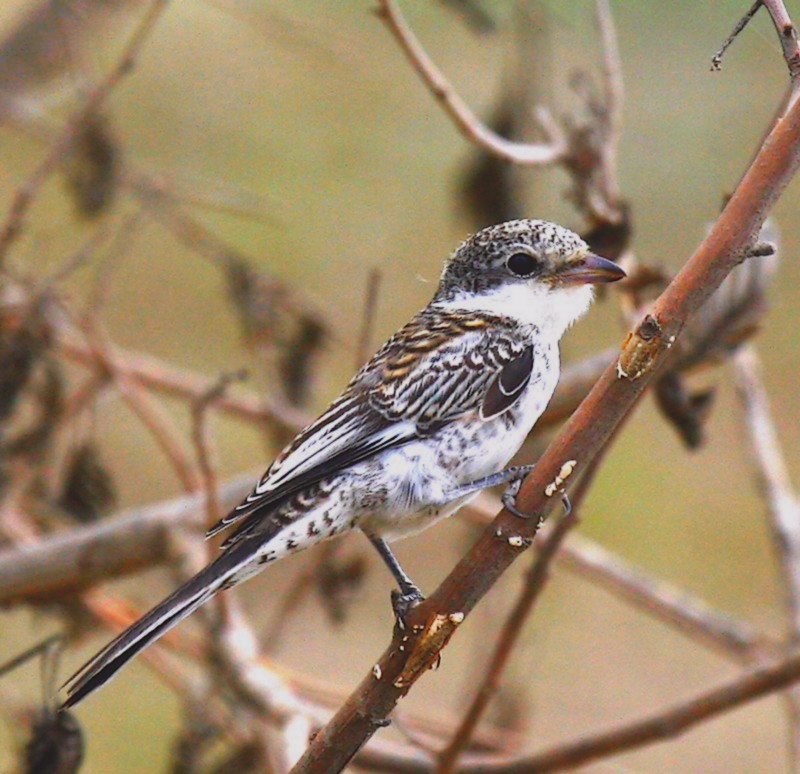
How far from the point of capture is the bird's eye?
282 cm

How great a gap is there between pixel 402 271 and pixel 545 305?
3918 mm

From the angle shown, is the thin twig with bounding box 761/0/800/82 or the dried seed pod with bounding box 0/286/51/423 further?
the dried seed pod with bounding box 0/286/51/423

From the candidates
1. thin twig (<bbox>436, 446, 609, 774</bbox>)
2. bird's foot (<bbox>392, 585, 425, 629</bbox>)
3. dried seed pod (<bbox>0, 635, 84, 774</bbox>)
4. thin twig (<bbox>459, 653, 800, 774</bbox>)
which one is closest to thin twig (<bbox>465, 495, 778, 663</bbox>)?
thin twig (<bbox>459, 653, 800, 774</bbox>)

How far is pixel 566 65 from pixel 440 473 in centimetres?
365

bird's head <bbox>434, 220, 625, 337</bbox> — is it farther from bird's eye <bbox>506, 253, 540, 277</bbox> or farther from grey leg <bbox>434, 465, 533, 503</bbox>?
grey leg <bbox>434, 465, 533, 503</bbox>

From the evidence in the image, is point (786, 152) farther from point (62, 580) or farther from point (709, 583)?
point (709, 583)

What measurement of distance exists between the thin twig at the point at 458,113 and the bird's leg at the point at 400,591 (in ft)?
3.16

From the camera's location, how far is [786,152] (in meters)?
1.77

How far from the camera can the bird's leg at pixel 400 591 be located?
2.34 m

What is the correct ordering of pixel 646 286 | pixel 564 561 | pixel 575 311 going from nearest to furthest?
pixel 575 311
pixel 646 286
pixel 564 561

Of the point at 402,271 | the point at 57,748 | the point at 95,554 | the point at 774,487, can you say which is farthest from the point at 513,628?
the point at 402,271

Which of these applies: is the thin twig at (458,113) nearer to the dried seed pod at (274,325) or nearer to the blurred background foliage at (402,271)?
the dried seed pod at (274,325)

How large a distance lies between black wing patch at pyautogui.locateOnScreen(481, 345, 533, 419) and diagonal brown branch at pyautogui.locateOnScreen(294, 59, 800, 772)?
2.03 ft

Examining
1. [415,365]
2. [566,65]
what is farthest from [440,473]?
[566,65]
